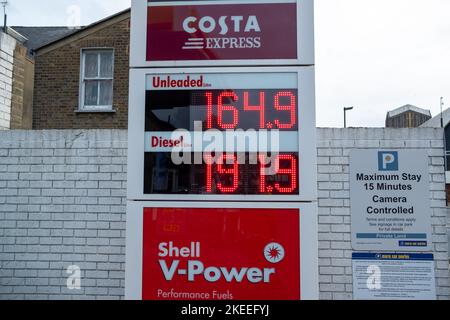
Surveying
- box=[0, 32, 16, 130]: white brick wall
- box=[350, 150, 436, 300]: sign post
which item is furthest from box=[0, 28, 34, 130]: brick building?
box=[350, 150, 436, 300]: sign post

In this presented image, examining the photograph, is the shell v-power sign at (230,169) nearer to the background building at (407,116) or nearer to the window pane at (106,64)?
the window pane at (106,64)

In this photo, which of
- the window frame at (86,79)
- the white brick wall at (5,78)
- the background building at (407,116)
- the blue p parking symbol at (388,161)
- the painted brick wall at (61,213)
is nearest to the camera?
the blue p parking symbol at (388,161)

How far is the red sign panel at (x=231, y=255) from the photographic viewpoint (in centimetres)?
385

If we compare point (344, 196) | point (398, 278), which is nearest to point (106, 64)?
point (344, 196)

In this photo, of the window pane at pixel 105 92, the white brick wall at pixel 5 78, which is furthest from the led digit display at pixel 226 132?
the window pane at pixel 105 92

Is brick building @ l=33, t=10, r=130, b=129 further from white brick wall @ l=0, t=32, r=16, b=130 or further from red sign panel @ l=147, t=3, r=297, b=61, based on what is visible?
red sign panel @ l=147, t=3, r=297, b=61

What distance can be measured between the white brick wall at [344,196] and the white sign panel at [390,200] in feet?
0.36

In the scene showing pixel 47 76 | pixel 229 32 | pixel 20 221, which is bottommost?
pixel 20 221

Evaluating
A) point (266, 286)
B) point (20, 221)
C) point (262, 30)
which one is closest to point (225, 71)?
point (262, 30)

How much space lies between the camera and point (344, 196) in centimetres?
618

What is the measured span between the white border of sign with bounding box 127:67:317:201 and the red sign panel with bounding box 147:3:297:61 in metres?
0.15
